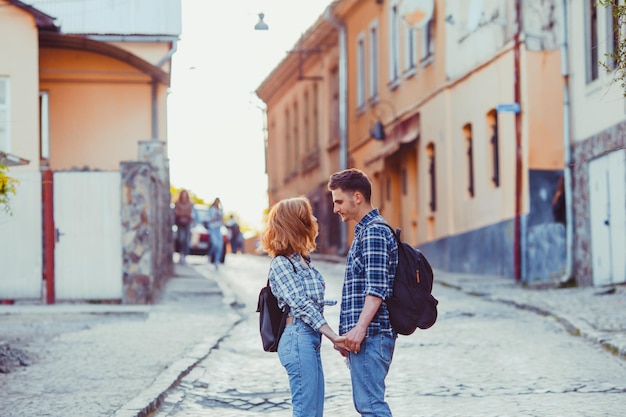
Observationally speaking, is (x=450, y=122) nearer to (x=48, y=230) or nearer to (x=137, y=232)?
(x=137, y=232)

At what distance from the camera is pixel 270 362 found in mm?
12289

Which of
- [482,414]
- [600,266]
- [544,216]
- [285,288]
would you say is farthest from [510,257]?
[285,288]

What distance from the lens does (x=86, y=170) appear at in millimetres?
18406

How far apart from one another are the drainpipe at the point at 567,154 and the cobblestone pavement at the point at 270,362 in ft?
9.29

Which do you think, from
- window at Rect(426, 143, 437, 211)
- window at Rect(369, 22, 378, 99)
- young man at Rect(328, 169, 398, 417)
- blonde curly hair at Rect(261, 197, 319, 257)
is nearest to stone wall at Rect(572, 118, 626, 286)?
window at Rect(426, 143, 437, 211)

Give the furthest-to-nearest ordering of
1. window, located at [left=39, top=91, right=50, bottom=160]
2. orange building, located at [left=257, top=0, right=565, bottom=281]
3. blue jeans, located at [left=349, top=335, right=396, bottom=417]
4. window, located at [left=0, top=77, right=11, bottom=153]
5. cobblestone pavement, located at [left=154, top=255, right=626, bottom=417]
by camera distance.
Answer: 1. window, located at [left=39, top=91, right=50, bottom=160]
2. orange building, located at [left=257, top=0, right=565, bottom=281]
3. window, located at [left=0, top=77, right=11, bottom=153]
4. cobblestone pavement, located at [left=154, top=255, right=626, bottom=417]
5. blue jeans, located at [left=349, top=335, right=396, bottom=417]

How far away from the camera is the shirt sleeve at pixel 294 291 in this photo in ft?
21.6

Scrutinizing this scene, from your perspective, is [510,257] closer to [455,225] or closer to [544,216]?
[544,216]

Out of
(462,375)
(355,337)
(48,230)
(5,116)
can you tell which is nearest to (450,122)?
(5,116)

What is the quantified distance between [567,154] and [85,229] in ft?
27.7

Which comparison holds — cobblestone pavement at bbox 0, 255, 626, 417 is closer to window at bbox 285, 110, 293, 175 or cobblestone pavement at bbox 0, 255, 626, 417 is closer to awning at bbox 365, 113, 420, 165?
awning at bbox 365, 113, 420, 165

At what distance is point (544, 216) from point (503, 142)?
2.00 metres

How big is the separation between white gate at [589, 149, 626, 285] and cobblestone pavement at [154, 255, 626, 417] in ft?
13.0

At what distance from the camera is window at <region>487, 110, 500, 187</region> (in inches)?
994
